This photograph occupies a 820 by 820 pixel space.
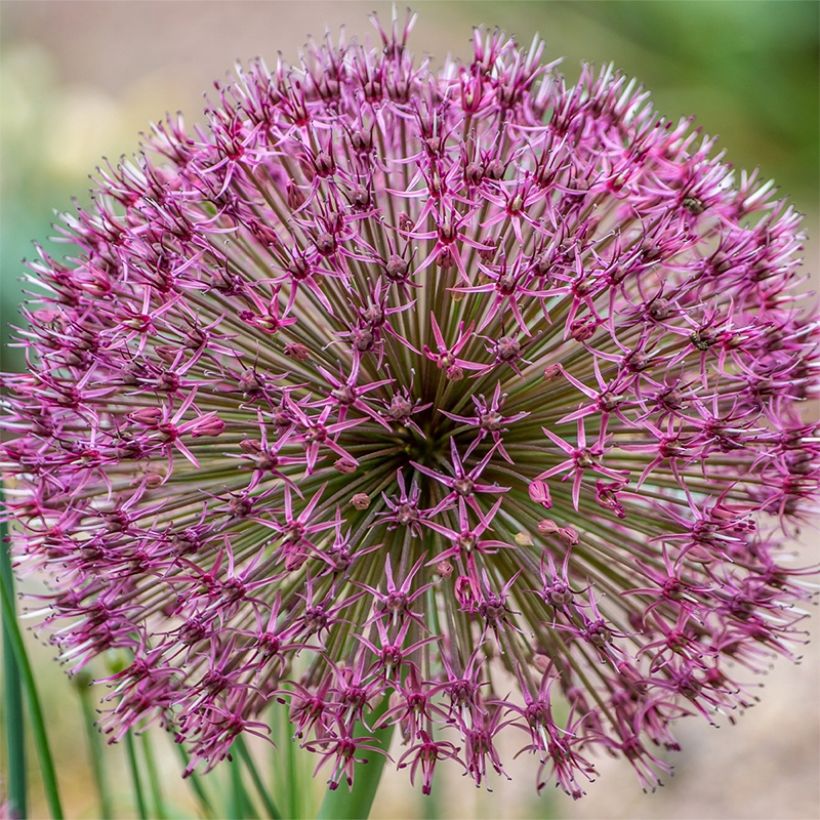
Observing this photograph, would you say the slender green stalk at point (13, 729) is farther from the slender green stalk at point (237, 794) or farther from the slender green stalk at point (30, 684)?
the slender green stalk at point (237, 794)

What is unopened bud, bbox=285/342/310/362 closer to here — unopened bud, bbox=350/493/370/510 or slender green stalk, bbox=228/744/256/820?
unopened bud, bbox=350/493/370/510

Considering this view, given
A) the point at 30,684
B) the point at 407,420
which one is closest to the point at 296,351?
the point at 407,420

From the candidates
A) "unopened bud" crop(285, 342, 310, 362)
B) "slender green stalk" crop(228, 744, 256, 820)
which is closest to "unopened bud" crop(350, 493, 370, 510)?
"unopened bud" crop(285, 342, 310, 362)

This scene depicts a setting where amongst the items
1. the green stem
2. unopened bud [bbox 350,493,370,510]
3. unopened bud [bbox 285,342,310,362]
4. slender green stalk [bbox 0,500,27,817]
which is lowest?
the green stem

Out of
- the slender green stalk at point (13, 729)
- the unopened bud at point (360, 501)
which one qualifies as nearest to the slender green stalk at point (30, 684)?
the slender green stalk at point (13, 729)

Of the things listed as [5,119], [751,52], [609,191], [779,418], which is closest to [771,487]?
[779,418]

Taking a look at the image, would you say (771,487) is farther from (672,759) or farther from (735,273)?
(672,759)
